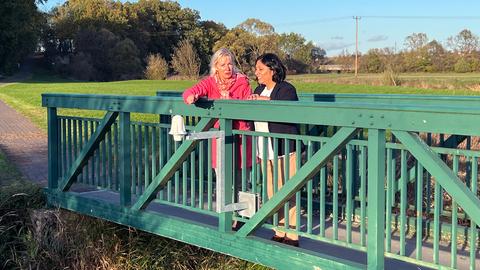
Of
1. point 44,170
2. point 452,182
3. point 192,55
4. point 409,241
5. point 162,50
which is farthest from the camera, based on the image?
point 162,50

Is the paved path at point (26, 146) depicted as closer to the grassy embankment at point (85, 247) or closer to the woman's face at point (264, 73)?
the grassy embankment at point (85, 247)

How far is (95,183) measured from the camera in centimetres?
663

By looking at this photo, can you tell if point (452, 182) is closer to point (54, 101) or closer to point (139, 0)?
point (54, 101)

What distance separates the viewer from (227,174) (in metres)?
4.99

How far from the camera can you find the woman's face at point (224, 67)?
5.18 m

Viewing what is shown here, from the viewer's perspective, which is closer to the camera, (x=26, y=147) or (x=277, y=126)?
(x=277, y=126)

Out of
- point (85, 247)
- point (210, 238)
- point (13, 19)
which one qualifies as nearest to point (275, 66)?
point (210, 238)

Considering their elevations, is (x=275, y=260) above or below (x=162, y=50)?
below

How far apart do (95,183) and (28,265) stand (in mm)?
1127

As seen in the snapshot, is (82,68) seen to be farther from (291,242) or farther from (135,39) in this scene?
(291,242)

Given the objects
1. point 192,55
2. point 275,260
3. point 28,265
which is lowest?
point 28,265

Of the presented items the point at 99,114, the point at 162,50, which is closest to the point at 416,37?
the point at 162,50

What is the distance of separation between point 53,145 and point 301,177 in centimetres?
379

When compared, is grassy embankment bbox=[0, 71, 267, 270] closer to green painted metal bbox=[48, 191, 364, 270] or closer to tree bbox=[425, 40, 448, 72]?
green painted metal bbox=[48, 191, 364, 270]
